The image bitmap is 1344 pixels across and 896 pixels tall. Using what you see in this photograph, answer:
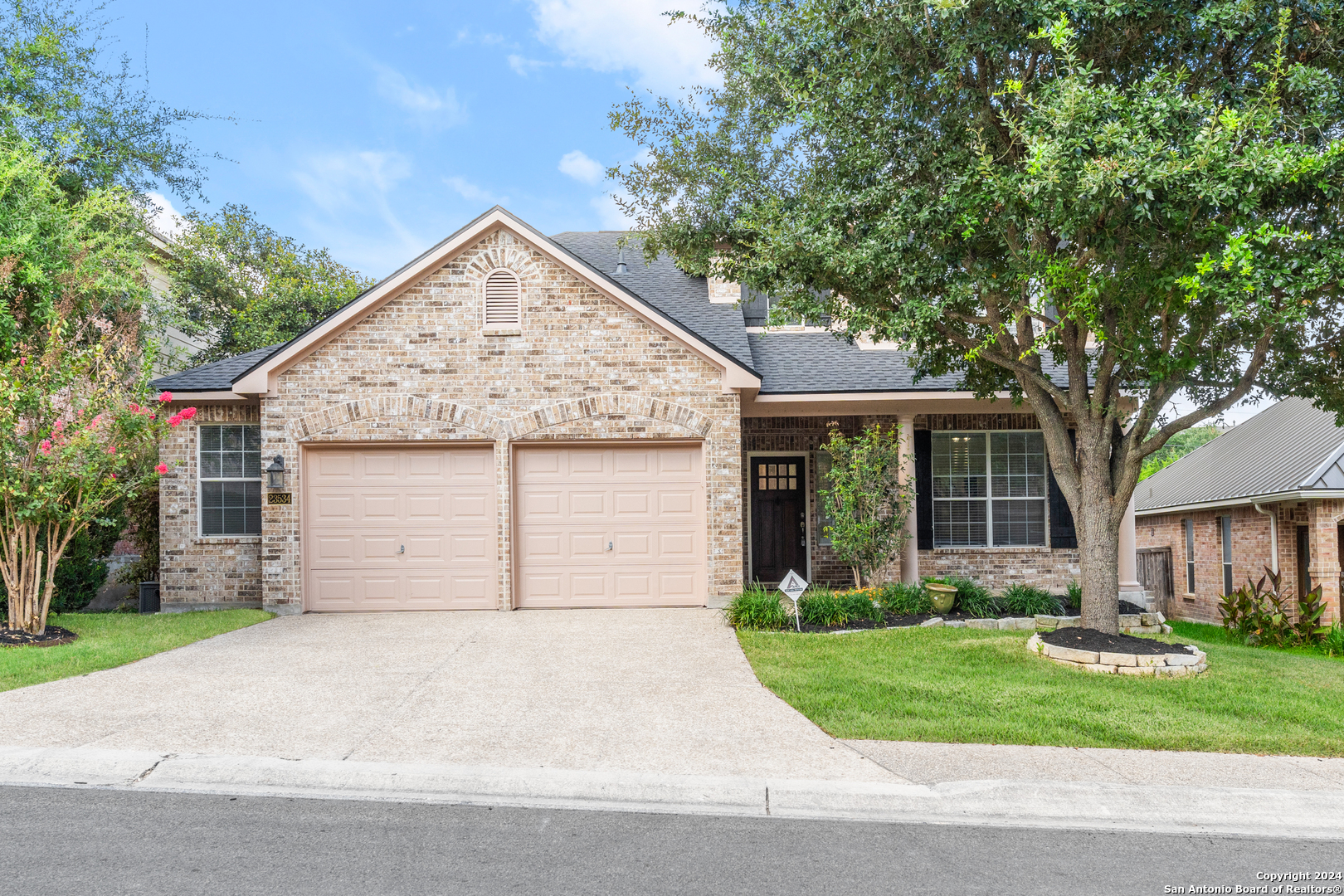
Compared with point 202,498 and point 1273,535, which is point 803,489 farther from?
point 202,498

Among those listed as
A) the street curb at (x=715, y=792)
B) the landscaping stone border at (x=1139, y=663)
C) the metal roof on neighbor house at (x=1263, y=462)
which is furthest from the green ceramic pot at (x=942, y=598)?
the metal roof on neighbor house at (x=1263, y=462)

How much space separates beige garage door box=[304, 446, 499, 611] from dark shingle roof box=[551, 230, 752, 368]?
12.9 ft

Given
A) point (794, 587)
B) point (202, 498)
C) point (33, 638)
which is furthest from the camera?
point (202, 498)

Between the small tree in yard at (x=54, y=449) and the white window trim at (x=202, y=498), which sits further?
the white window trim at (x=202, y=498)

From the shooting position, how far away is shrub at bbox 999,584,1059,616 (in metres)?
10.9

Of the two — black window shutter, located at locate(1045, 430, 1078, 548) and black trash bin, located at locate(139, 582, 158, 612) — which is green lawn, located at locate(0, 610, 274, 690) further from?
black window shutter, located at locate(1045, 430, 1078, 548)

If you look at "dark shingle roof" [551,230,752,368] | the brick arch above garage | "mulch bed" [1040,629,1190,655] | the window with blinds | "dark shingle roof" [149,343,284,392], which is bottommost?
"mulch bed" [1040,629,1190,655]

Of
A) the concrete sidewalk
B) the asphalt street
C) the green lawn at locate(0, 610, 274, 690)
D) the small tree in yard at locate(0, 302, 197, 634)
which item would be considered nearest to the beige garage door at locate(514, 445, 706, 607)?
the concrete sidewalk

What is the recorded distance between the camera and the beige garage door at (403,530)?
1136cm

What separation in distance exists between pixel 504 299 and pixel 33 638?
6.70 meters

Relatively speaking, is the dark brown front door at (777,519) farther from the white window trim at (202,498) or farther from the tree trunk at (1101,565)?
the white window trim at (202,498)

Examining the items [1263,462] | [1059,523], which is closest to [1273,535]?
[1263,462]

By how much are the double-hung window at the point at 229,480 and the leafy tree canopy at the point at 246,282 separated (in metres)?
7.23

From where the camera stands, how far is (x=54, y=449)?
8.90 m
